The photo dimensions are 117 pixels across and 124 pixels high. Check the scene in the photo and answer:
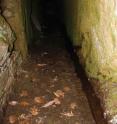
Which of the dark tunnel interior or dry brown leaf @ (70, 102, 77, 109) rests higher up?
dry brown leaf @ (70, 102, 77, 109)

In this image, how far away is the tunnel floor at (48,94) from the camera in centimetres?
428

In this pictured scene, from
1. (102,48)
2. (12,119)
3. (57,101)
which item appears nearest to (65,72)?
(57,101)

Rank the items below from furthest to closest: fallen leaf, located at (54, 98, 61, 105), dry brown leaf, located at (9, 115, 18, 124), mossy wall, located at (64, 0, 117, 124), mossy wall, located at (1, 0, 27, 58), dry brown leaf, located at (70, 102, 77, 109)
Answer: mossy wall, located at (1, 0, 27, 58), fallen leaf, located at (54, 98, 61, 105), dry brown leaf, located at (70, 102, 77, 109), dry brown leaf, located at (9, 115, 18, 124), mossy wall, located at (64, 0, 117, 124)

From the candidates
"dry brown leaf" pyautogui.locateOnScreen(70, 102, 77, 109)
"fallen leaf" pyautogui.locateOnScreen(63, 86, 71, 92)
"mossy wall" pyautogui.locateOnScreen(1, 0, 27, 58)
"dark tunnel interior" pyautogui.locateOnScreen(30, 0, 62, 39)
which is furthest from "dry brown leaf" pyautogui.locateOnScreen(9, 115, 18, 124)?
"dark tunnel interior" pyautogui.locateOnScreen(30, 0, 62, 39)

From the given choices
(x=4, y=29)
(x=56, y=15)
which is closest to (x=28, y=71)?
(x=4, y=29)

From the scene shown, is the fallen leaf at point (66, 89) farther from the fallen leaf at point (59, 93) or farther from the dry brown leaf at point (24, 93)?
the dry brown leaf at point (24, 93)

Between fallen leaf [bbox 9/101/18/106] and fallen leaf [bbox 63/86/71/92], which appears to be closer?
fallen leaf [bbox 9/101/18/106]

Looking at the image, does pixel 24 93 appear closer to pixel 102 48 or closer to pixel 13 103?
pixel 13 103

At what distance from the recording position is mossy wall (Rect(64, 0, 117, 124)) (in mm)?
3711

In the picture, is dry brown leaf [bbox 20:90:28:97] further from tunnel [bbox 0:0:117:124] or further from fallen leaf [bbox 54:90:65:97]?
fallen leaf [bbox 54:90:65:97]

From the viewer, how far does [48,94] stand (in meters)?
4.89

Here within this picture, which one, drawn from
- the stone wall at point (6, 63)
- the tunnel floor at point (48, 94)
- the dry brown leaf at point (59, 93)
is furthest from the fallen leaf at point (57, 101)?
the stone wall at point (6, 63)

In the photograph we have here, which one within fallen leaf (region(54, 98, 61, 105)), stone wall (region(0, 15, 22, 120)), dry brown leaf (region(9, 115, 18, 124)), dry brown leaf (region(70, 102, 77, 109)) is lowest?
fallen leaf (region(54, 98, 61, 105))

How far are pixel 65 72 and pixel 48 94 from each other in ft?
2.84
